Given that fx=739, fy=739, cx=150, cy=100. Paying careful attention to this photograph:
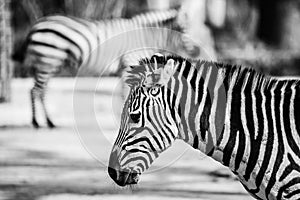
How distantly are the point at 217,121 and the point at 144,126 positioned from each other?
41 cm

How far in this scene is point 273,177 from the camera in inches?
157

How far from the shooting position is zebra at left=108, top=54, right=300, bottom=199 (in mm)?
4027

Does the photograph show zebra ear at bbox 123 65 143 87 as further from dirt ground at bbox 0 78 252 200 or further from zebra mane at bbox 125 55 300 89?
Answer: dirt ground at bbox 0 78 252 200

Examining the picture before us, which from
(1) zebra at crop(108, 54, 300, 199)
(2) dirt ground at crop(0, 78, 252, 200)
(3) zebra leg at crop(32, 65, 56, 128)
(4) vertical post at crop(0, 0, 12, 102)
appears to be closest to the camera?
(1) zebra at crop(108, 54, 300, 199)

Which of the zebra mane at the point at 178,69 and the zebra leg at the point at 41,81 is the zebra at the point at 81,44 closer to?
the zebra leg at the point at 41,81

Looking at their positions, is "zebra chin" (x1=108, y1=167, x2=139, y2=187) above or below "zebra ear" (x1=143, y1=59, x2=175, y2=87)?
below

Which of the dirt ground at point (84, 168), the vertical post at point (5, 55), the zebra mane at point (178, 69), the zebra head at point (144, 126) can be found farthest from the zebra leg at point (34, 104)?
the zebra head at point (144, 126)

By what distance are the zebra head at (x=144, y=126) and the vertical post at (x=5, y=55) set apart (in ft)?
34.9

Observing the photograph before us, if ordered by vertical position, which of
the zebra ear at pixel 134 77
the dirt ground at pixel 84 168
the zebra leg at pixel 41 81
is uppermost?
the zebra ear at pixel 134 77

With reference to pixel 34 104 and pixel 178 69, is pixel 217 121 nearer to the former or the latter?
pixel 178 69

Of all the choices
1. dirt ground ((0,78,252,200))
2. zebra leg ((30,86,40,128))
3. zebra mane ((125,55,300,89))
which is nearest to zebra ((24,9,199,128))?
zebra leg ((30,86,40,128))

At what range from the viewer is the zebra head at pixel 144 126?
4039 mm

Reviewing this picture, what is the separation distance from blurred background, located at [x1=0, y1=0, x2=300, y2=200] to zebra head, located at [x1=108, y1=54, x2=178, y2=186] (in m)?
0.66

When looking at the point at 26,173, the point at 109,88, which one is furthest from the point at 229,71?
the point at 109,88
